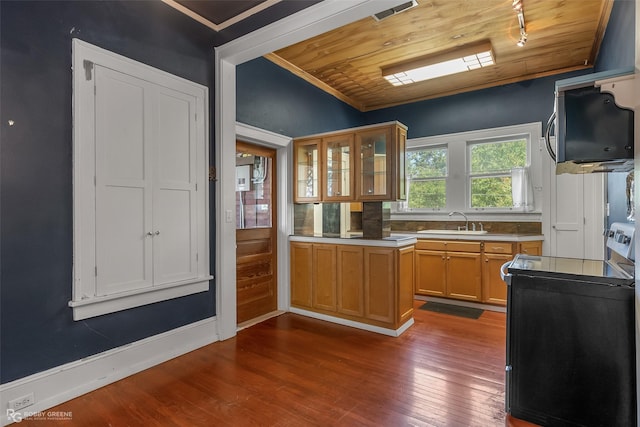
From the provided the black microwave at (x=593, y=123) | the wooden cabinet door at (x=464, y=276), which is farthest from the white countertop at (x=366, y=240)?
the black microwave at (x=593, y=123)

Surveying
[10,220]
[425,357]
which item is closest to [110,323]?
[10,220]

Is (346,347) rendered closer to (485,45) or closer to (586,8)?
(485,45)

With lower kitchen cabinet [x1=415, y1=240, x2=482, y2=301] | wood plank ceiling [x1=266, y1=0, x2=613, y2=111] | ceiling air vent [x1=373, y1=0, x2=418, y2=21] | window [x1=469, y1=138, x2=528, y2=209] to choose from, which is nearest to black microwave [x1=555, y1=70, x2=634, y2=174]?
ceiling air vent [x1=373, y1=0, x2=418, y2=21]

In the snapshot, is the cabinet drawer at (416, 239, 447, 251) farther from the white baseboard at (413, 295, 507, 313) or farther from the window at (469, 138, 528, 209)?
the window at (469, 138, 528, 209)

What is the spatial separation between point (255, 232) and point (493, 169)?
3.43 m

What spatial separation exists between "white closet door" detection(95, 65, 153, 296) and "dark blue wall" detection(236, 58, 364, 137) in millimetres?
1112

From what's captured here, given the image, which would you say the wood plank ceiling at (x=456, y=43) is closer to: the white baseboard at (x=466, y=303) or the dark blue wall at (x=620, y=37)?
the dark blue wall at (x=620, y=37)

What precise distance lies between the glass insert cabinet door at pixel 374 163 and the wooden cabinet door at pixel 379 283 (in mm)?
623

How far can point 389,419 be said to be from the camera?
1896 mm

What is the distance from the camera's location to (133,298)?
2467 mm

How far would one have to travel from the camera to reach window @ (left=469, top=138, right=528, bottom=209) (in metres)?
4.46

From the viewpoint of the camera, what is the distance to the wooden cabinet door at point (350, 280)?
3459 mm

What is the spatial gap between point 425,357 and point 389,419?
0.96 m

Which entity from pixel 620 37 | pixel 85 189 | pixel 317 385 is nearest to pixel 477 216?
pixel 620 37
